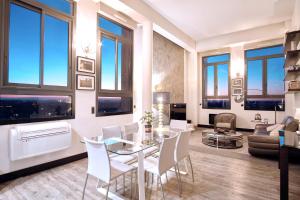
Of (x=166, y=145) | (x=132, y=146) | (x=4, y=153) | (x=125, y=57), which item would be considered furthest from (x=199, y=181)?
(x=125, y=57)

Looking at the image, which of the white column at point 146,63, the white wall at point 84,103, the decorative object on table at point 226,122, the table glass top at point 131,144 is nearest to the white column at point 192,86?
the decorative object on table at point 226,122

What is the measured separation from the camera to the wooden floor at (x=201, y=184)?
85.6 inches

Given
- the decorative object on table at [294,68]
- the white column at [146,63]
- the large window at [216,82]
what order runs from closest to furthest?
the decorative object on table at [294,68]
the white column at [146,63]
the large window at [216,82]

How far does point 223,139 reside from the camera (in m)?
4.52

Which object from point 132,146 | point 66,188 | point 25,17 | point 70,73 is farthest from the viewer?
point 70,73

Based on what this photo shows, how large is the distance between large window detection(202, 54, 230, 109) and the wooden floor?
13.7 ft

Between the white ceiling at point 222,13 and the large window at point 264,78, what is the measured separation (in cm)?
117

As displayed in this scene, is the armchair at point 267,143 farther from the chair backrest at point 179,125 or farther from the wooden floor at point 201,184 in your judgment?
the chair backrest at point 179,125

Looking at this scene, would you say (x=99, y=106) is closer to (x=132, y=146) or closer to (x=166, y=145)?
(x=132, y=146)

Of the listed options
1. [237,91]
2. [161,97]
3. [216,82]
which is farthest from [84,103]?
[237,91]

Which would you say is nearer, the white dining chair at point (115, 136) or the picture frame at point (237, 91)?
the white dining chair at point (115, 136)

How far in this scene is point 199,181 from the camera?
2561 mm

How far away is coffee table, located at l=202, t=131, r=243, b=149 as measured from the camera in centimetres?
431

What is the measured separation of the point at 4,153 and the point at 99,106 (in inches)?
75.5
